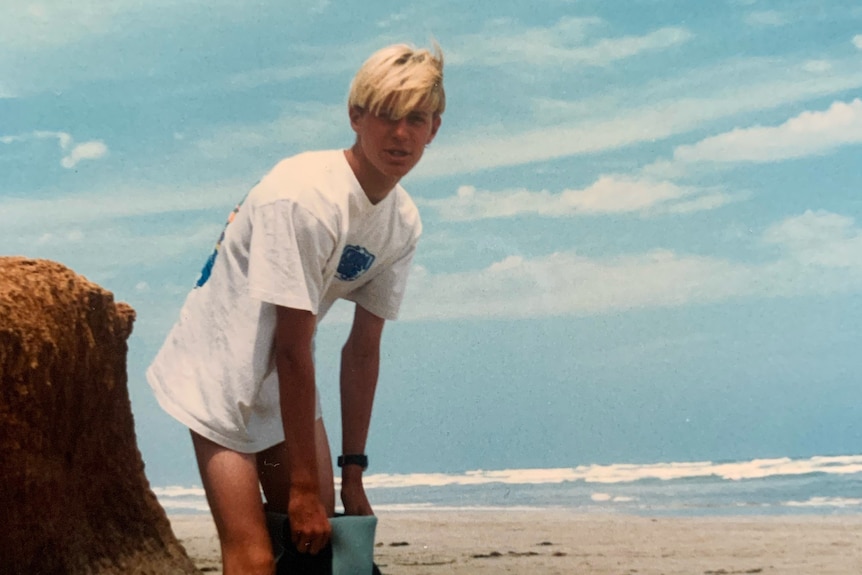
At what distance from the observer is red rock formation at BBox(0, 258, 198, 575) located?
2.46 meters

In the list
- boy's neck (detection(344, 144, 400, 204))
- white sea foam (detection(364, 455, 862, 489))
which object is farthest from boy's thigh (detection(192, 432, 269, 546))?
white sea foam (detection(364, 455, 862, 489))

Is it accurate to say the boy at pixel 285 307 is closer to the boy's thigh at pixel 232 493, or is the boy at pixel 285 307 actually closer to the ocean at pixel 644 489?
the boy's thigh at pixel 232 493

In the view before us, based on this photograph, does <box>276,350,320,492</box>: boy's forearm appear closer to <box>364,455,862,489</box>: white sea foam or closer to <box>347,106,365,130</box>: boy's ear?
<box>347,106,365,130</box>: boy's ear

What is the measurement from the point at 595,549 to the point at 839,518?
250 cm

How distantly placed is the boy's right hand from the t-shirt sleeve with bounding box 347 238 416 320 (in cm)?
57

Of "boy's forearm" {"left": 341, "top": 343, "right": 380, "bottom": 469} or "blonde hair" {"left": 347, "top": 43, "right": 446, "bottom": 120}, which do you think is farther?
"boy's forearm" {"left": 341, "top": 343, "right": 380, "bottom": 469}

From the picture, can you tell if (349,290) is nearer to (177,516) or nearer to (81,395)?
(81,395)

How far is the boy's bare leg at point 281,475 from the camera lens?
7.88ft

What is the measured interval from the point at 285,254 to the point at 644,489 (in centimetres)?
844

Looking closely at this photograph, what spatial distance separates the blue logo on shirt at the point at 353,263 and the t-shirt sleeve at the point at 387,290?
0.34ft

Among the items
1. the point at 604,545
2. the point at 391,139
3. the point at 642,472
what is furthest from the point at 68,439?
the point at 642,472

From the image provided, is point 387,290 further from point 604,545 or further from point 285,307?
point 604,545

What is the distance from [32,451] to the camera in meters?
2.51

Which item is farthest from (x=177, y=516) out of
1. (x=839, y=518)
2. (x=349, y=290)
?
(x=349, y=290)
